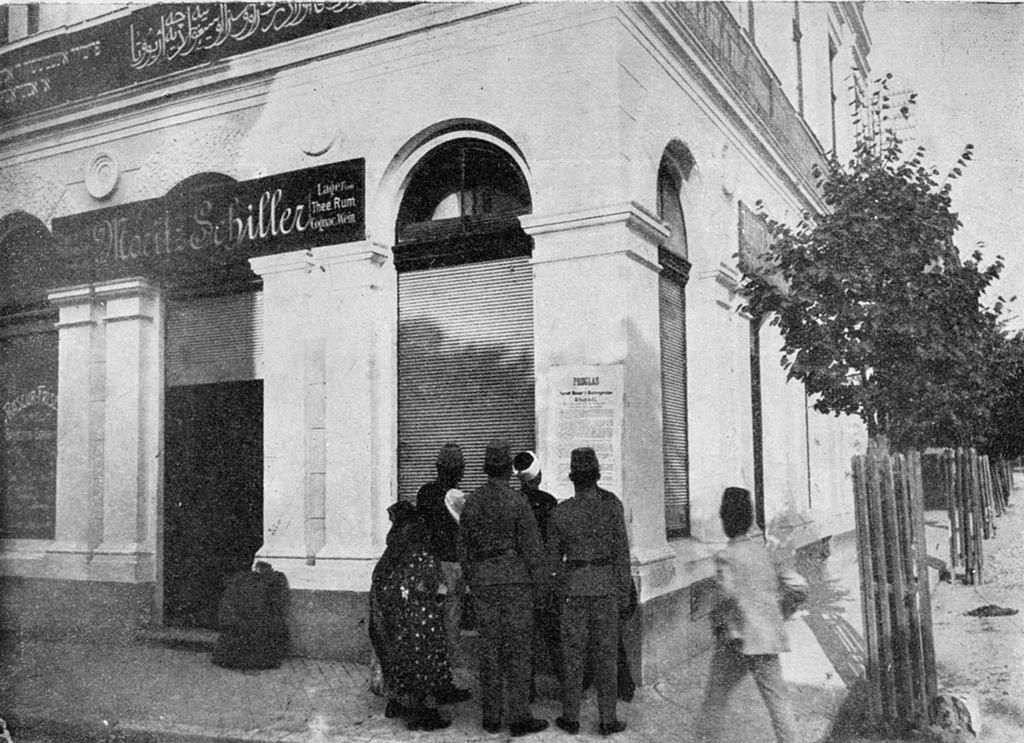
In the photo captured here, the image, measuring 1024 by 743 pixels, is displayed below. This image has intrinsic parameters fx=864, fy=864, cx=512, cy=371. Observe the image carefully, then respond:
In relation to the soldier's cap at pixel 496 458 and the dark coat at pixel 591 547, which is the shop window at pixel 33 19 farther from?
the dark coat at pixel 591 547

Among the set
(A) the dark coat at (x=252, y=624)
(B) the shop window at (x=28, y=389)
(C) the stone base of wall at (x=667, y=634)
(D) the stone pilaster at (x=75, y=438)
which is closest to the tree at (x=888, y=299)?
(C) the stone base of wall at (x=667, y=634)

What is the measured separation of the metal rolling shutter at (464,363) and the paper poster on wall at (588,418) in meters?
0.53

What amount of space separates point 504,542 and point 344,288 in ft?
10.9

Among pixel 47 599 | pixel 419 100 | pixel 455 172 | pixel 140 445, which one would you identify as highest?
pixel 419 100

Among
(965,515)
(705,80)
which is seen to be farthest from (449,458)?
(965,515)

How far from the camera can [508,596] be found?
5.33m

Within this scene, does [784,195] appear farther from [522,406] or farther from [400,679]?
[400,679]

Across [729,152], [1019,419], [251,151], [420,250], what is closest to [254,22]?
[251,151]

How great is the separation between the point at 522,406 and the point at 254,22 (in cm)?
461

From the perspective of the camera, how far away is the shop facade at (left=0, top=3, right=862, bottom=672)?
6945mm

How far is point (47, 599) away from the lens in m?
9.09

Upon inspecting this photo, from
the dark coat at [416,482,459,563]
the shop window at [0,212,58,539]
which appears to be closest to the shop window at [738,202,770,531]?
the dark coat at [416,482,459,563]

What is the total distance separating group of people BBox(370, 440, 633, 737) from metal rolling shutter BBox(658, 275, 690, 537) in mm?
2708

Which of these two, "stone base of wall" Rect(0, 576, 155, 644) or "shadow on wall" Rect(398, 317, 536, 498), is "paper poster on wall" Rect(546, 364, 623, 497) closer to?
"shadow on wall" Rect(398, 317, 536, 498)
